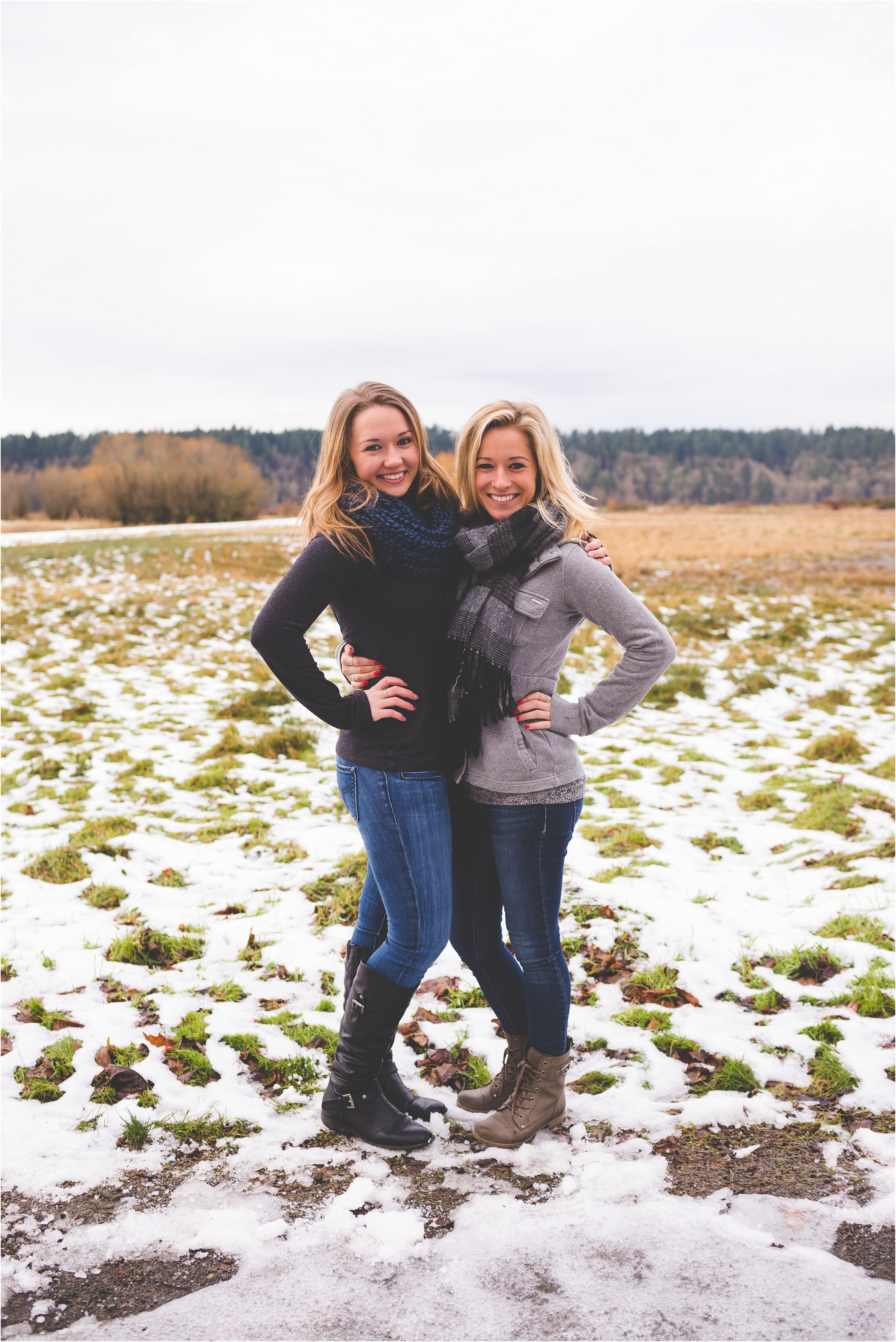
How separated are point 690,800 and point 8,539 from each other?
31.0 metres

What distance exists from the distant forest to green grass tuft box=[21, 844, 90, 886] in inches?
3826

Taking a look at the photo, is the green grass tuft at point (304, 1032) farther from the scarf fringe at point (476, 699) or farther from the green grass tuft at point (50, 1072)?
the scarf fringe at point (476, 699)

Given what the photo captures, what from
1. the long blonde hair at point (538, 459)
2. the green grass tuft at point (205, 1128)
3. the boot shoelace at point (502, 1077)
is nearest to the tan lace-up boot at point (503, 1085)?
the boot shoelace at point (502, 1077)

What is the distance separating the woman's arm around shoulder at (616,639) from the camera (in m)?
2.56

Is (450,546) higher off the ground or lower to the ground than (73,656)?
higher

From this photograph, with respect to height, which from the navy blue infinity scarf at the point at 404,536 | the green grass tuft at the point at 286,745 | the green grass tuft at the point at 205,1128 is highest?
the navy blue infinity scarf at the point at 404,536

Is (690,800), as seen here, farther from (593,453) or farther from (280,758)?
(593,453)

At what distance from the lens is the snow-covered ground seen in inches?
84.1

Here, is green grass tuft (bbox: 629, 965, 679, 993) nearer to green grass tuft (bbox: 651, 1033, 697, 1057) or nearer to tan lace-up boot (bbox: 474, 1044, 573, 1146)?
green grass tuft (bbox: 651, 1033, 697, 1057)

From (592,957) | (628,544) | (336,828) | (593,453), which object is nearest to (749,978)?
(592,957)

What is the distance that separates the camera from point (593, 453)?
5364 inches

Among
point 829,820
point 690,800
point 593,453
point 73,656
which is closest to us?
point 829,820

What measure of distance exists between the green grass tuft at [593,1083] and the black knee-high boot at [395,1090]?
52 cm

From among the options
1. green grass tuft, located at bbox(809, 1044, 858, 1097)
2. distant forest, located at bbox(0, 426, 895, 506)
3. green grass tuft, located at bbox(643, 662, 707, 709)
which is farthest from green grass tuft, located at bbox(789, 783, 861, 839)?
distant forest, located at bbox(0, 426, 895, 506)
